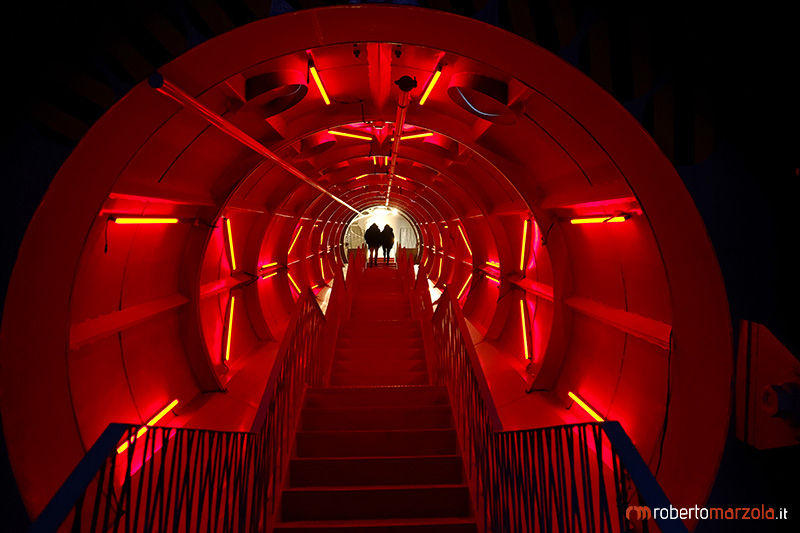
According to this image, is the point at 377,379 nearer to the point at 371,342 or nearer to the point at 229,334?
the point at 371,342

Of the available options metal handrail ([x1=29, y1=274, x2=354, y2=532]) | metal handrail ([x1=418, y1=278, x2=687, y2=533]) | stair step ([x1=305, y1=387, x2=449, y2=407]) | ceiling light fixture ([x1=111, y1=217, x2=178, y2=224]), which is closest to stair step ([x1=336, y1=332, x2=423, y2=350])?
metal handrail ([x1=29, y1=274, x2=354, y2=532])

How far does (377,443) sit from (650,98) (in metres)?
4.30

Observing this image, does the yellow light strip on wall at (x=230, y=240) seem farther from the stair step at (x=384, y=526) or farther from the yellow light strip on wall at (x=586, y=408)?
the yellow light strip on wall at (x=586, y=408)

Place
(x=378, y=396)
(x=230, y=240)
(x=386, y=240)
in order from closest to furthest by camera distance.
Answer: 1. (x=378, y=396)
2. (x=230, y=240)
3. (x=386, y=240)

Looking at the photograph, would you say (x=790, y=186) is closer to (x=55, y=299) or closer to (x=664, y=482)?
(x=664, y=482)

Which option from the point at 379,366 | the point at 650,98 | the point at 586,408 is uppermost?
the point at 650,98

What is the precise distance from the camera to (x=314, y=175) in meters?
10.2

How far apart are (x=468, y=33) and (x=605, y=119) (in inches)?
45.7

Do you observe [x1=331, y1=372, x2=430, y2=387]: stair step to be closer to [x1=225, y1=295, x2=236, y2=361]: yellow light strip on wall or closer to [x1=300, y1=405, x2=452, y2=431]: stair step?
[x1=225, y1=295, x2=236, y2=361]: yellow light strip on wall

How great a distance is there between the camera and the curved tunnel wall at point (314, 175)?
3195 millimetres

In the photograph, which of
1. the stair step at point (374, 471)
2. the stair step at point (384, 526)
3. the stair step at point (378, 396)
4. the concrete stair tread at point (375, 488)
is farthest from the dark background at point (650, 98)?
the stair step at point (378, 396)

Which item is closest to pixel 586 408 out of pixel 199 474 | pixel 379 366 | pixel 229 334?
pixel 379 366

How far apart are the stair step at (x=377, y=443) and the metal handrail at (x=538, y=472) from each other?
282 mm

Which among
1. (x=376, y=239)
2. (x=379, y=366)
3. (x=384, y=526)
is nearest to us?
(x=384, y=526)
